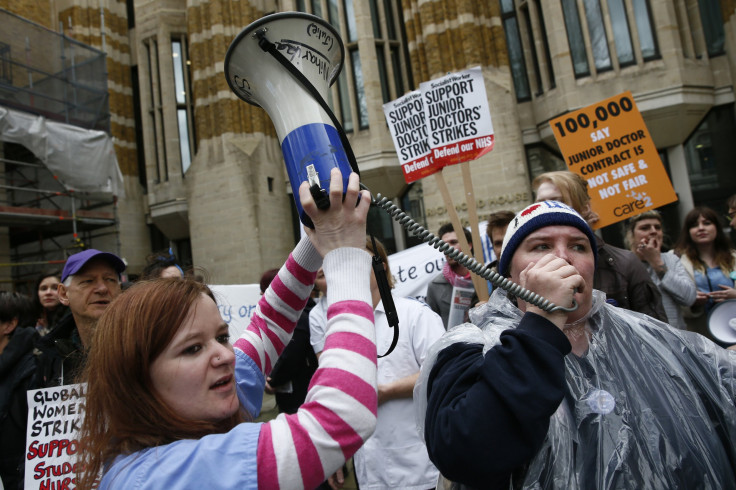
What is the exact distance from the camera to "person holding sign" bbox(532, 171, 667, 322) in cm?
254

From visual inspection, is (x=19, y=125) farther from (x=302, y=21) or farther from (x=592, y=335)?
(x=592, y=335)

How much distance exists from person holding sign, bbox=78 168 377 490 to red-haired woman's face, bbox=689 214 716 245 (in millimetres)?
3845

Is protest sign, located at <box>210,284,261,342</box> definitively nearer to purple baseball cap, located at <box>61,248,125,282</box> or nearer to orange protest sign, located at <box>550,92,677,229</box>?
purple baseball cap, located at <box>61,248,125,282</box>

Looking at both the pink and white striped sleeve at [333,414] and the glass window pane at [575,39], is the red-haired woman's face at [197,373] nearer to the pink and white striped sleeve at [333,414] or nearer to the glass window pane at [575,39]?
the pink and white striped sleeve at [333,414]

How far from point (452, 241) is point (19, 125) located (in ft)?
32.4

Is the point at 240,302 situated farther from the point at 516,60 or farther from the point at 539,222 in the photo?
the point at 516,60

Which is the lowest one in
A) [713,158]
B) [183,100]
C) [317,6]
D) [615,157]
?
[615,157]

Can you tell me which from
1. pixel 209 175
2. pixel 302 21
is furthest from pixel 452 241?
pixel 209 175

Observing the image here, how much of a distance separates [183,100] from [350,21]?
17.8ft

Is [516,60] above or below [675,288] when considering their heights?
above

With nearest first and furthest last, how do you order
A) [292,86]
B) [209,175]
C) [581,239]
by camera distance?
[292,86], [581,239], [209,175]

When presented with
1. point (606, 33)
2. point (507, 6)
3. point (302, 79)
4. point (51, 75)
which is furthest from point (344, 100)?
point (302, 79)

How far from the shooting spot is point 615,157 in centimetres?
446

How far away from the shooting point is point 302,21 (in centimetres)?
137
